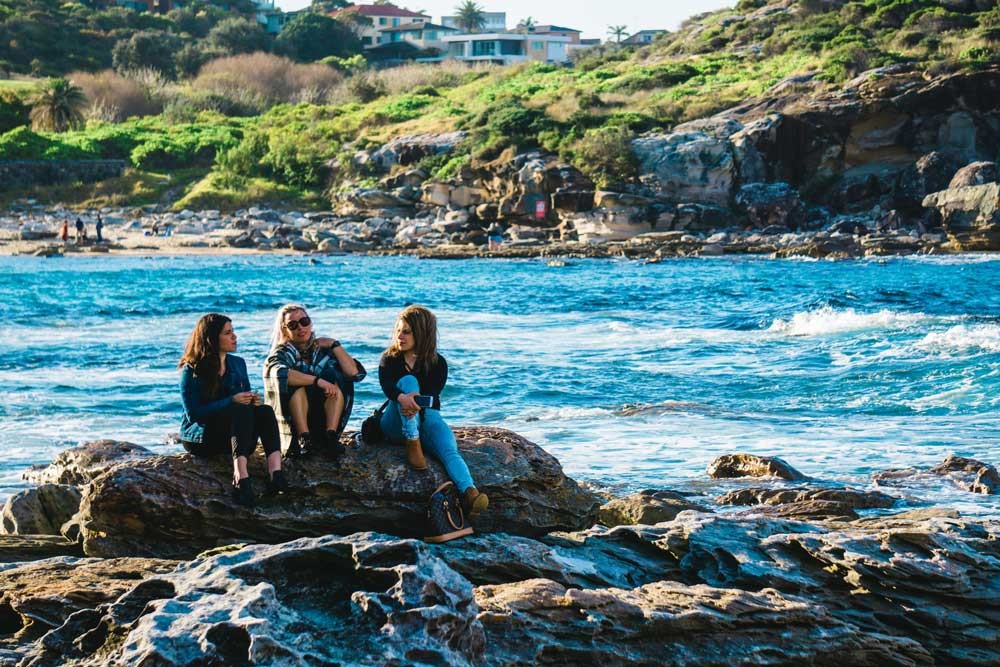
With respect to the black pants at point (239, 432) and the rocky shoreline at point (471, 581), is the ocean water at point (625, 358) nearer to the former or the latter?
the rocky shoreline at point (471, 581)

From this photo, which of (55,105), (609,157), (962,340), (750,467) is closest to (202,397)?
(750,467)

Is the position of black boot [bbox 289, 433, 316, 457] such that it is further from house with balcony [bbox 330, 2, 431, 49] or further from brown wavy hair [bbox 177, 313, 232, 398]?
house with balcony [bbox 330, 2, 431, 49]

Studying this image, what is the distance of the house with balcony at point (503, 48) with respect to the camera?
335 feet

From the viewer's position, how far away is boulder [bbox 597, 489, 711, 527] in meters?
7.50

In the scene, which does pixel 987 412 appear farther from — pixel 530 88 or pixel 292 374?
pixel 530 88

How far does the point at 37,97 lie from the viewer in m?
68.7

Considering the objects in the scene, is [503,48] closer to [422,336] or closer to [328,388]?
[422,336]

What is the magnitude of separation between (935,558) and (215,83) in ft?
271

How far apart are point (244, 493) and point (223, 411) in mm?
494

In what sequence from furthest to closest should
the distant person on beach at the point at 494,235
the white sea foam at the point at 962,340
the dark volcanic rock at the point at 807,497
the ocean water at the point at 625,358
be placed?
1. the distant person on beach at the point at 494,235
2. the white sea foam at the point at 962,340
3. the ocean water at the point at 625,358
4. the dark volcanic rock at the point at 807,497

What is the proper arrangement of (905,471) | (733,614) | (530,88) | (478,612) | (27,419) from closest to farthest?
1. (478,612)
2. (733,614)
3. (905,471)
4. (27,419)
5. (530,88)

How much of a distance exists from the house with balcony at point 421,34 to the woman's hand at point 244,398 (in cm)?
10555

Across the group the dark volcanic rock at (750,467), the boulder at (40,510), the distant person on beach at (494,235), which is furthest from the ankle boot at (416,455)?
the distant person on beach at (494,235)

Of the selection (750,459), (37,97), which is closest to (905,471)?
(750,459)
